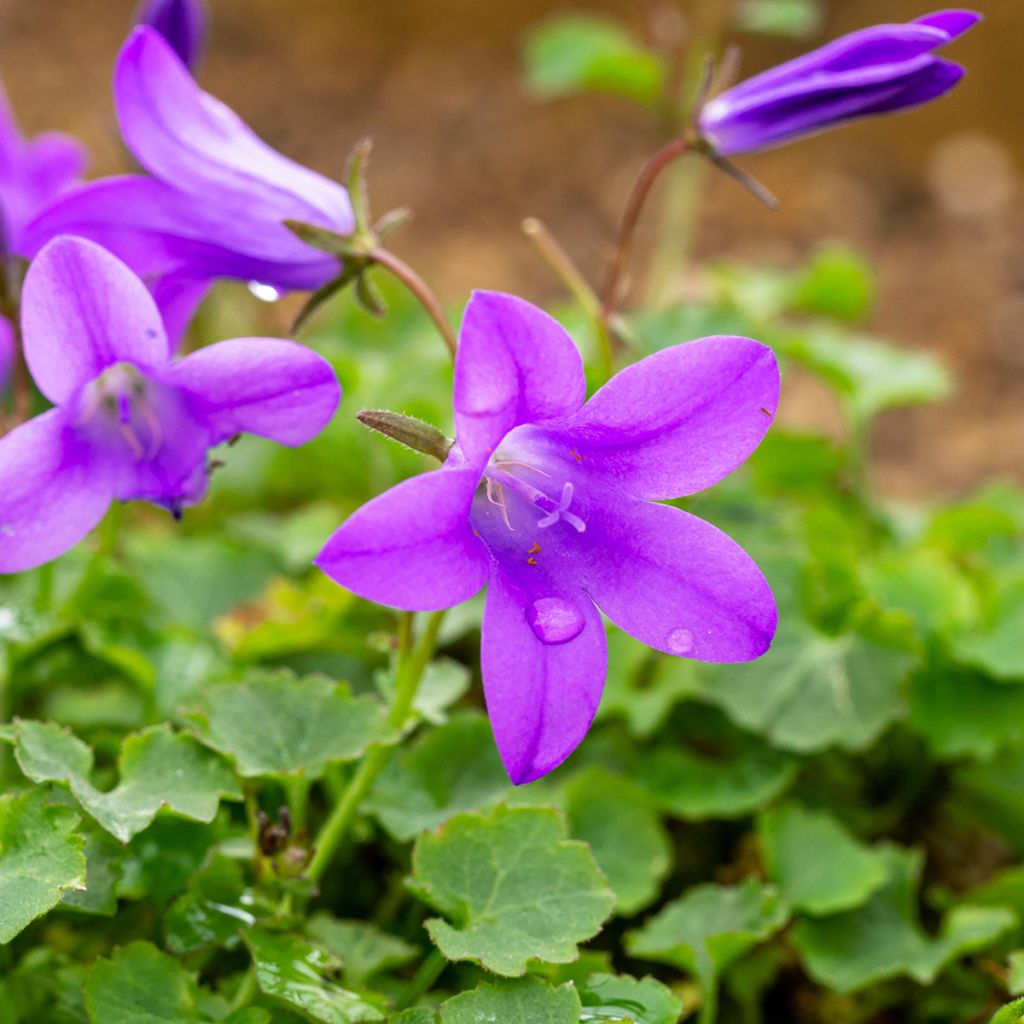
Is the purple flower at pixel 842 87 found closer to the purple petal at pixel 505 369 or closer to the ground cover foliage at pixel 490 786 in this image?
the ground cover foliage at pixel 490 786

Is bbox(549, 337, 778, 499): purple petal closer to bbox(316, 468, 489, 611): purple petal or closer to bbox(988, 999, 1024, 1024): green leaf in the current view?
bbox(316, 468, 489, 611): purple petal

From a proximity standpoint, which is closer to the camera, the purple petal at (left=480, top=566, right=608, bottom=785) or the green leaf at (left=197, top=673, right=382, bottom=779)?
the purple petal at (left=480, top=566, right=608, bottom=785)

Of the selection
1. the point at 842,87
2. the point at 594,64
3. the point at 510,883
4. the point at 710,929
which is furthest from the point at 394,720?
the point at 594,64

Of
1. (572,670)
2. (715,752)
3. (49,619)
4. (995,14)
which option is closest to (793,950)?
(715,752)

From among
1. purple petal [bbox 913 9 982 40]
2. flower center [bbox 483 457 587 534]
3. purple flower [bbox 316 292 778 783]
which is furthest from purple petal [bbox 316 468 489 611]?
purple petal [bbox 913 9 982 40]

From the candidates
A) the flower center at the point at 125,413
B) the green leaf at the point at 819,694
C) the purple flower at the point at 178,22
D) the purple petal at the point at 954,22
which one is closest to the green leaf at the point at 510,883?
the flower center at the point at 125,413

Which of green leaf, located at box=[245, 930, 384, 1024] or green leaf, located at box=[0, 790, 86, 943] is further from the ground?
green leaf, located at box=[0, 790, 86, 943]

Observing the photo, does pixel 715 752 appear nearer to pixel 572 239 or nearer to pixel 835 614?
pixel 835 614
